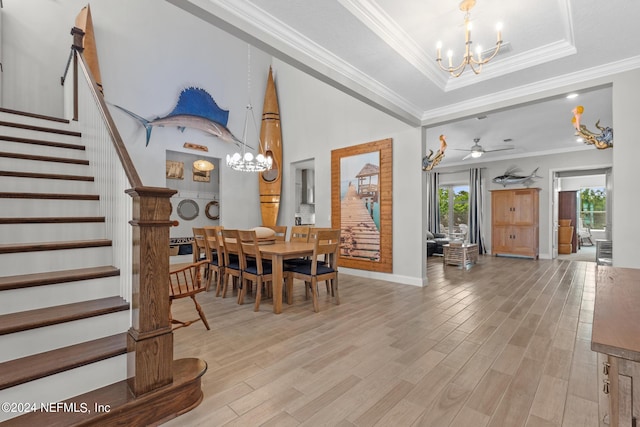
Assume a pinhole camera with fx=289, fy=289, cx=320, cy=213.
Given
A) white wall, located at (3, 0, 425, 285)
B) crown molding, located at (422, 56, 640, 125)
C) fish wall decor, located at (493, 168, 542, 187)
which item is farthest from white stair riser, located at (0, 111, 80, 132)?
fish wall decor, located at (493, 168, 542, 187)

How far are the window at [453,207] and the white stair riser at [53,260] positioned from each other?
959cm

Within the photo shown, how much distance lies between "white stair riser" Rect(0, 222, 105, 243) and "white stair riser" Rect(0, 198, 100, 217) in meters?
0.06

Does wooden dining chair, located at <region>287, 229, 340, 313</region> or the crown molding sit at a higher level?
the crown molding

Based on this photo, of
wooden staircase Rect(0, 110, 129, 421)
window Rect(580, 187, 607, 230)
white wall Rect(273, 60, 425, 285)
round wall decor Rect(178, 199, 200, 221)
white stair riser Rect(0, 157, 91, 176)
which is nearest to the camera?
wooden staircase Rect(0, 110, 129, 421)

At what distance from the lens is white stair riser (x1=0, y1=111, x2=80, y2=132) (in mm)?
2912

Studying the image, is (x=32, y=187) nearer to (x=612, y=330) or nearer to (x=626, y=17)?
(x=612, y=330)

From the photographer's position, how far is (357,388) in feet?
5.98

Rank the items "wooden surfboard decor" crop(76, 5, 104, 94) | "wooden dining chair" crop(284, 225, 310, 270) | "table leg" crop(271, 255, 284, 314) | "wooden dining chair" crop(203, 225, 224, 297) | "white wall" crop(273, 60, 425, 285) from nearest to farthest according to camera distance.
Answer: "table leg" crop(271, 255, 284, 314) < "wooden dining chair" crop(203, 225, 224, 297) < "wooden dining chair" crop(284, 225, 310, 270) < "white wall" crop(273, 60, 425, 285) < "wooden surfboard decor" crop(76, 5, 104, 94)

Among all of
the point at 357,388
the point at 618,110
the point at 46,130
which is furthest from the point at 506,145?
the point at 46,130

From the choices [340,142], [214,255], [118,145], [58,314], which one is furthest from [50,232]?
[340,142]

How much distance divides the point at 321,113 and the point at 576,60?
4.15m

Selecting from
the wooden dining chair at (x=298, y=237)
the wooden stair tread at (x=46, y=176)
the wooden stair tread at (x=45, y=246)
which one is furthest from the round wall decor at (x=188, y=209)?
the wooden stair tread at (x=45, y=246)

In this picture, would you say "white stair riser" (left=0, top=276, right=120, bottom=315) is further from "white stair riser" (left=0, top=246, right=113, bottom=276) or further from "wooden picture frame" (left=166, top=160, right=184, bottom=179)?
"wooden picture frame" (left=166, top=160, right=184, bottom=179)

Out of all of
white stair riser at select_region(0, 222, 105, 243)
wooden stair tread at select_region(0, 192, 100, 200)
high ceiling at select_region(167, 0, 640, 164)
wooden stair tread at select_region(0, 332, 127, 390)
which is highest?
high ceiling at select_region(167, 0, 640, 164)
